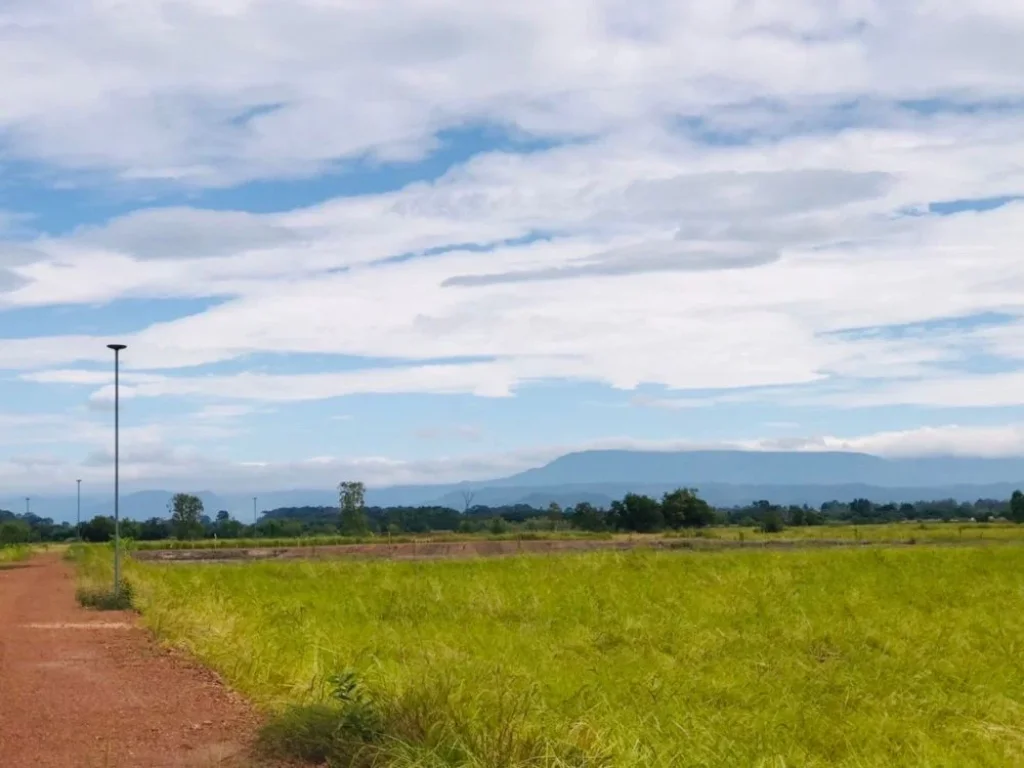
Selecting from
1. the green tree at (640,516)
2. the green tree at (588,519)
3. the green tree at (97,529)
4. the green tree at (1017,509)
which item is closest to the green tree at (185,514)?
the green tree at (97,529)

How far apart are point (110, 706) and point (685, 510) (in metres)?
95.6

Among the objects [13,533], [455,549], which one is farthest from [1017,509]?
[13,533]

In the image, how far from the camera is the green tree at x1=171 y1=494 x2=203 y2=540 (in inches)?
4852

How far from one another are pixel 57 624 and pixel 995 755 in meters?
18.9

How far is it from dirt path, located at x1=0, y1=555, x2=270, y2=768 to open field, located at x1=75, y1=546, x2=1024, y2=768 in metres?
0.56

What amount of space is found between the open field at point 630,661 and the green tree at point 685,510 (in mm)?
67956

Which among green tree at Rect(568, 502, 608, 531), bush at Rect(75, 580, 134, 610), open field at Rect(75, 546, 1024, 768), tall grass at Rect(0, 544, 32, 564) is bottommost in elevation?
open field at Rect(75, 546, 1024, 768)

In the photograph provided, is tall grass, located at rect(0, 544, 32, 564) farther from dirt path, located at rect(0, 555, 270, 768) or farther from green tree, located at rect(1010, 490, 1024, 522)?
green tree, located at rect(1010, 490, 1024, 522)

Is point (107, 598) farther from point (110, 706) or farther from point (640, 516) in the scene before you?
point (640, 516)

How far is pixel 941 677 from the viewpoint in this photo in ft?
59.6

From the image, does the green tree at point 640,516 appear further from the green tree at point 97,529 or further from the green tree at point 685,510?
the green tree at point 97,529

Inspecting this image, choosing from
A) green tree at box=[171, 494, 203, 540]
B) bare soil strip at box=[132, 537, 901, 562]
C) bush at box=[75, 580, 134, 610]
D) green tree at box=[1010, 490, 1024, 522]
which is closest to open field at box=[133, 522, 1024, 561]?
bare soil strip at box=[132, 537, 901, 562]

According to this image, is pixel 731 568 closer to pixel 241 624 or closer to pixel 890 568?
pixel 890 568

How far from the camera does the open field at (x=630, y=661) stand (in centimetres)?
1063
